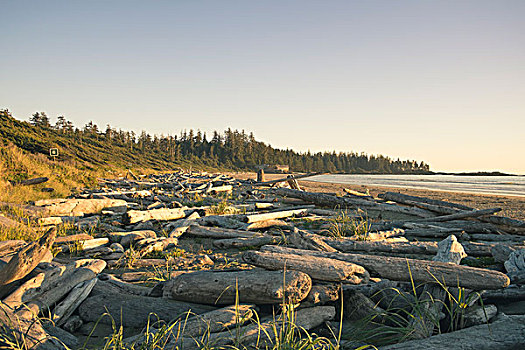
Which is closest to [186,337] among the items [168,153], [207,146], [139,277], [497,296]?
[139,277]

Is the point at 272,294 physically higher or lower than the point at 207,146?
lower

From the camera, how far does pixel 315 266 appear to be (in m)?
3.00

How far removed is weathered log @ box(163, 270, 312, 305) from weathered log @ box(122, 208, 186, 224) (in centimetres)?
489

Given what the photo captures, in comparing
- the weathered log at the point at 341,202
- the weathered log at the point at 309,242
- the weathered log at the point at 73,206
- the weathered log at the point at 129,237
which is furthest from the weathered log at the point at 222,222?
the weathered log at the point at 341,202

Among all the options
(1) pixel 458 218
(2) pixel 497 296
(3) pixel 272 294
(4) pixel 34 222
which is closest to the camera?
(3) pixel 272 294

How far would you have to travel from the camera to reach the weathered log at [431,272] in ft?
9.25

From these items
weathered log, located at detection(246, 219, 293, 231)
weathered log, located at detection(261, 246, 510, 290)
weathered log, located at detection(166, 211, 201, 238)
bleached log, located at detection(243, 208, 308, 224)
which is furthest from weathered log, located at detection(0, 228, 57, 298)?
bleached log, located at detection(243, 208, 308, 224)

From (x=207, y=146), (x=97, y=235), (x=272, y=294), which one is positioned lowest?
(x=97, y=235)

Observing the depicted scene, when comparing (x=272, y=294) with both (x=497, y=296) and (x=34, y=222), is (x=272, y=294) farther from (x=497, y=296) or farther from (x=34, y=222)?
(x=34, y=222)

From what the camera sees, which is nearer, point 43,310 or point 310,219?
point 43,310

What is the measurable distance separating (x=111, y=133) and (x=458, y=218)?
9419 centimetres

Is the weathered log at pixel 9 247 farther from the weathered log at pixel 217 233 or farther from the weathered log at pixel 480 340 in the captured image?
the weathered log at pixel 480 340

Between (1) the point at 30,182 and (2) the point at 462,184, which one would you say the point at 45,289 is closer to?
(1) the point at 30,182

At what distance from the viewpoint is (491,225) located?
702 centimetres
